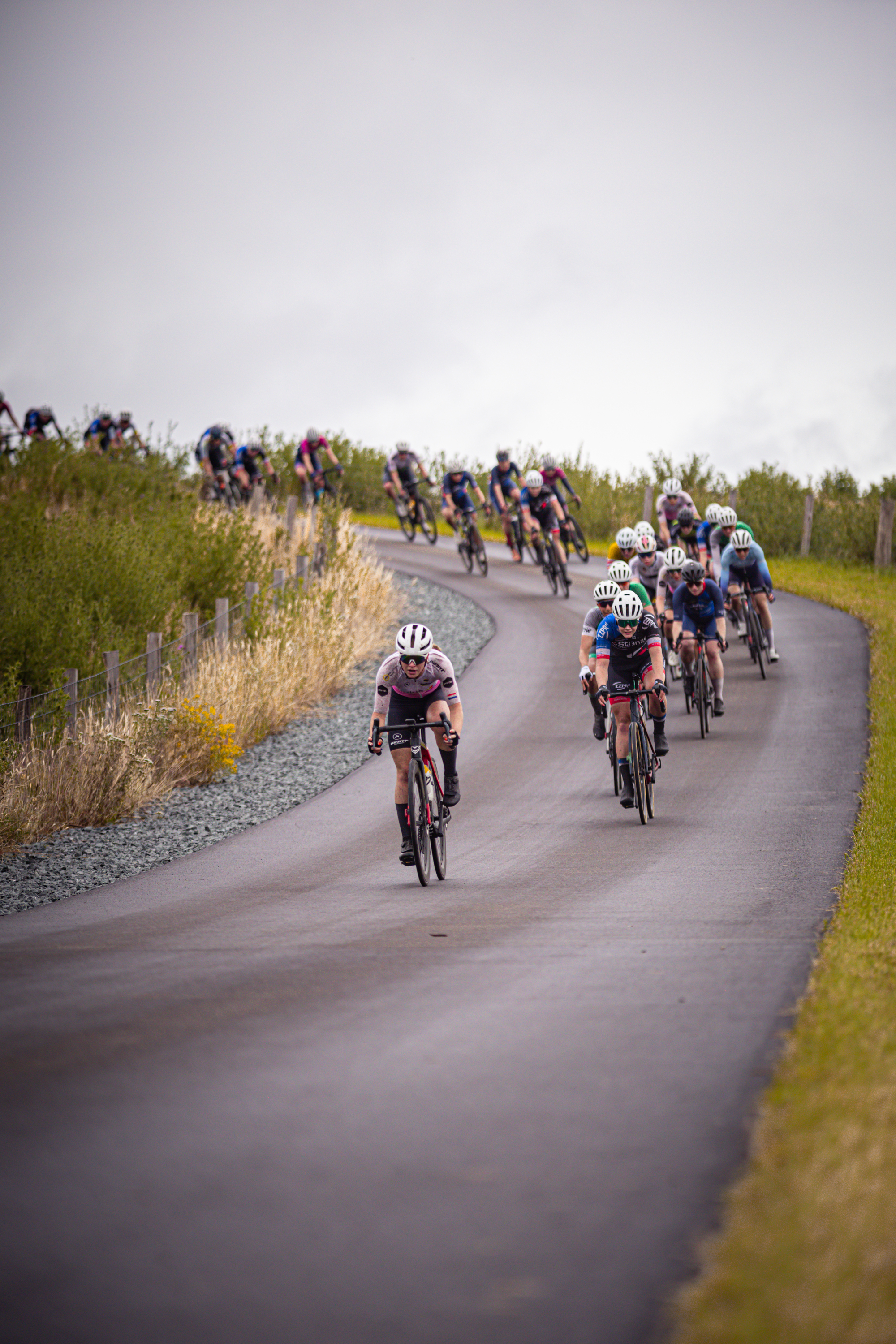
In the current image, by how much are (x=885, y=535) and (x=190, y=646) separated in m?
19.8

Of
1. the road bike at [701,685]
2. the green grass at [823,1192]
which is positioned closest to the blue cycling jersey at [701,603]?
the road bike at [701,685]

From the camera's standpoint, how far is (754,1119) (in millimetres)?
4984

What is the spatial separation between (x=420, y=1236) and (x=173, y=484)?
2806 cm

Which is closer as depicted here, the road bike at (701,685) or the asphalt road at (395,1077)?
the asphalt road at (395,1077)

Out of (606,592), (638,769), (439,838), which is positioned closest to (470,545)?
(606,592)

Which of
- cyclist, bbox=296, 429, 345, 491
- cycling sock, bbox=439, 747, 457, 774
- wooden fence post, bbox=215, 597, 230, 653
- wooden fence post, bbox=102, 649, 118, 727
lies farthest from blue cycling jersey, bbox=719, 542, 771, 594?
cyclist, bbox=296, 429, 345, 491

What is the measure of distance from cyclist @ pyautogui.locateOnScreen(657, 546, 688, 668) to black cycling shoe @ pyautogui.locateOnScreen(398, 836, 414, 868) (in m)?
8.17

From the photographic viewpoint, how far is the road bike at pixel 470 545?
101ft

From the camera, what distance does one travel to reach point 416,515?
36.8m

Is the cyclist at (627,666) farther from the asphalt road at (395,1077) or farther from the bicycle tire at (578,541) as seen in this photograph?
the bicycle tire at (578,541)

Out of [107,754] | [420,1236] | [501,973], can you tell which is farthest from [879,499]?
[420,1236]

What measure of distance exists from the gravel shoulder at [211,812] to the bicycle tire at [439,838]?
3.02 metres

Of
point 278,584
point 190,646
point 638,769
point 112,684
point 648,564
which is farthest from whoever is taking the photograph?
point 278,584

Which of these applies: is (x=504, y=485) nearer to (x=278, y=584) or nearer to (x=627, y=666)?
(x=278, y=584)
